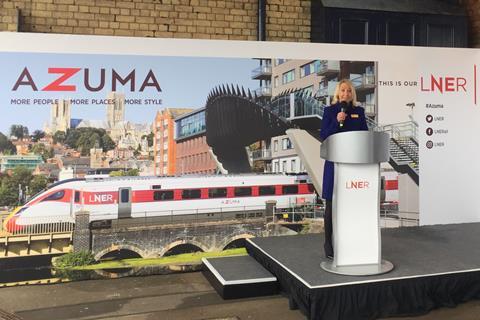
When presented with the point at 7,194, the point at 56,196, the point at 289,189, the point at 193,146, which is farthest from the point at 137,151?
the point at 289,189

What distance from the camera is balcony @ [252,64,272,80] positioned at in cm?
467

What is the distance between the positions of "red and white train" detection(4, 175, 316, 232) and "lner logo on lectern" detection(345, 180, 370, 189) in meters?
1.62

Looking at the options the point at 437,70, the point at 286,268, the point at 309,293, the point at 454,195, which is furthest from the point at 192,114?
the point at 454,195

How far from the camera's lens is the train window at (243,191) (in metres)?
4.74

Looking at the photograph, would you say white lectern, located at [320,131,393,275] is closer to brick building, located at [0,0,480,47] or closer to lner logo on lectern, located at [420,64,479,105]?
lner logo on lectern, located at [420,64,479,105]

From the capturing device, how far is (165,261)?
15.2 feet

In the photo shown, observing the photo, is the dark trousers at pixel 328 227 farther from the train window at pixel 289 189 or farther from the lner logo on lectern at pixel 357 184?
the train window at pixel 289 189

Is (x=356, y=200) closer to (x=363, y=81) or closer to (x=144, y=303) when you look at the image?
(x=144, y=303)

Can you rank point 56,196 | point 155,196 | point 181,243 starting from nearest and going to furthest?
point 56,196 < point 155,196 < point 181,243

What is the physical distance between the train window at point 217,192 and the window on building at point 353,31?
2488 mm

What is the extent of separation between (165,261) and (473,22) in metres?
4.98

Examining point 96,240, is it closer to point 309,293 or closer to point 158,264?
point 158,264

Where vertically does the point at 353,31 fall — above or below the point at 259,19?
below

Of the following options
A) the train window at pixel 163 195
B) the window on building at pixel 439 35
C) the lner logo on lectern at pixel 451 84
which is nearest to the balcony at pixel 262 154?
the train window at pixel 163 195
